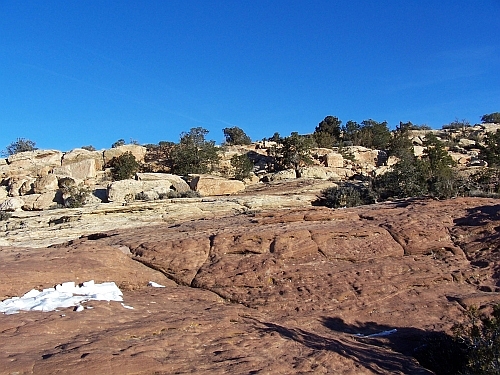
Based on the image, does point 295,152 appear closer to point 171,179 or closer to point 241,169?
point 241,169

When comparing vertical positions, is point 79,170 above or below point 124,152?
below

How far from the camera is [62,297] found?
664 centimetres

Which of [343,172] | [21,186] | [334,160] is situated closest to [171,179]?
[21,186]

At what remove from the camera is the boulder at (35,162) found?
111 feet

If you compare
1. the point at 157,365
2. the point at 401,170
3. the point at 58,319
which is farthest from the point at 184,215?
A: the point at 401,170

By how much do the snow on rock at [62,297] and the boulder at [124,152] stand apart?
2984 cm

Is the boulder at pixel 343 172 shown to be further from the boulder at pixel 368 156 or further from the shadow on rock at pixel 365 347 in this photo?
the shadow on rock at pixel 365 347

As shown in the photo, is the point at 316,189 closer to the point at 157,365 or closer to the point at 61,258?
the point at 61,258

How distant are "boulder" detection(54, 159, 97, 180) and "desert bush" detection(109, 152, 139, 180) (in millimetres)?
1754

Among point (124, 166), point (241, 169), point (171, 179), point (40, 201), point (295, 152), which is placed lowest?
point (40, 201)

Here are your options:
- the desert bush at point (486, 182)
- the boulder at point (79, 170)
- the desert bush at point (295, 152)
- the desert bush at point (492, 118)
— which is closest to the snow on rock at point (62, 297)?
the desert bush at point (486, 182)

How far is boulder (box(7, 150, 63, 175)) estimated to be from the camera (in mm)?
33750

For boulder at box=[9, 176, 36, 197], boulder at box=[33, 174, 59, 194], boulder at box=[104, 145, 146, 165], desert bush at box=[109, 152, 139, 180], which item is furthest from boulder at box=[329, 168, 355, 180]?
boulder at box=[9, 176, 36, 197]

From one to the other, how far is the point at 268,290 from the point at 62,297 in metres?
3.64
